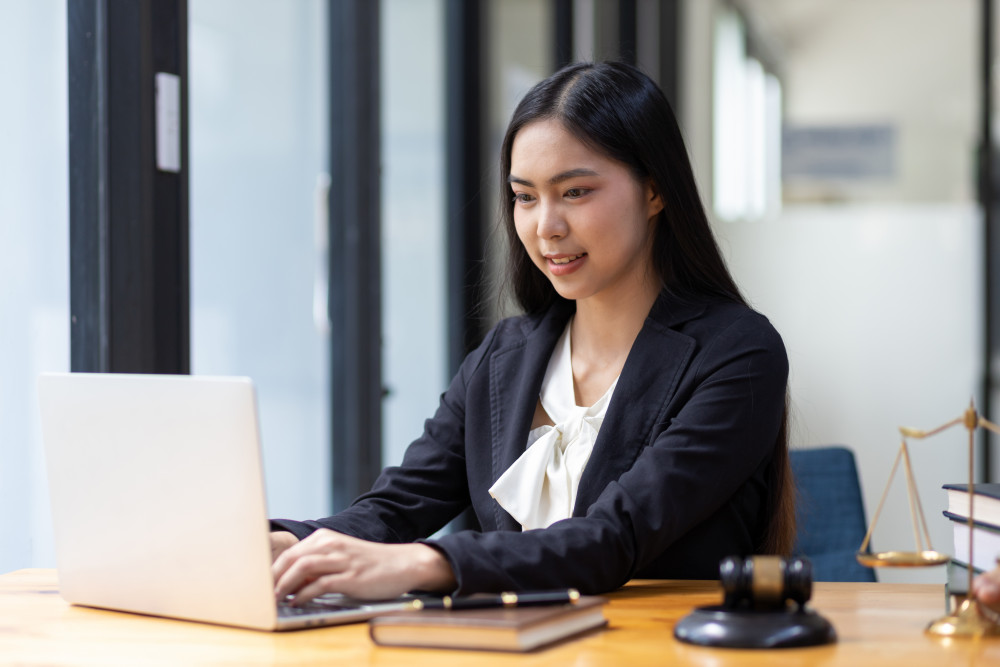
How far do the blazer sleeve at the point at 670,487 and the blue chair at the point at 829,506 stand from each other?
42.4 inches

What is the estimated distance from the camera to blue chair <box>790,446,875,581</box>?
103 inches

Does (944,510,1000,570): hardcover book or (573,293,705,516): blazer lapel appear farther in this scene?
(573,293,705,516): blazer lapel

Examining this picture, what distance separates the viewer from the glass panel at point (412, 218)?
3.24 meters

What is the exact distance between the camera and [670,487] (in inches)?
57.4

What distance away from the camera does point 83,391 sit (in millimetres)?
1265

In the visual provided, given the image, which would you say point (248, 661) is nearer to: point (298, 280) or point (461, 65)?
point (298, 280)

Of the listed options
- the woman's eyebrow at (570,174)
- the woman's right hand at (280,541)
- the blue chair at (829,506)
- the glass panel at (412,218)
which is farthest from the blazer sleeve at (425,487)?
the glass panel at (412,218)

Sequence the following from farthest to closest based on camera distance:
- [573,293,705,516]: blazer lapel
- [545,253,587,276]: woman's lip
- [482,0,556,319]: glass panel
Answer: [482,0,556,319]: glass panel, [545,253,587,276]: woman's lip, [573,293,705,516]: blazer lapel

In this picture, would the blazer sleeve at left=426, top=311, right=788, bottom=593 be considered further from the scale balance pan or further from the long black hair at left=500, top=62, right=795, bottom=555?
the scale balance pan

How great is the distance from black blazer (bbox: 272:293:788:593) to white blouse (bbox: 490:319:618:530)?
3cm

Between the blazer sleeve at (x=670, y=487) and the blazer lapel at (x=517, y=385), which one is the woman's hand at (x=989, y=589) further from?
the blazer lapel at (x=517, y=385)

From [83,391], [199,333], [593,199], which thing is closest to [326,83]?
[199,333]

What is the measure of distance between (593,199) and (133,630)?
87 cm

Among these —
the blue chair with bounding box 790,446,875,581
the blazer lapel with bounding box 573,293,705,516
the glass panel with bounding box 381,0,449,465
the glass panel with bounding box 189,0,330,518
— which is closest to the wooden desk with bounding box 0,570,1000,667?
the blazer lapel with bounding box 573,293,705,516
